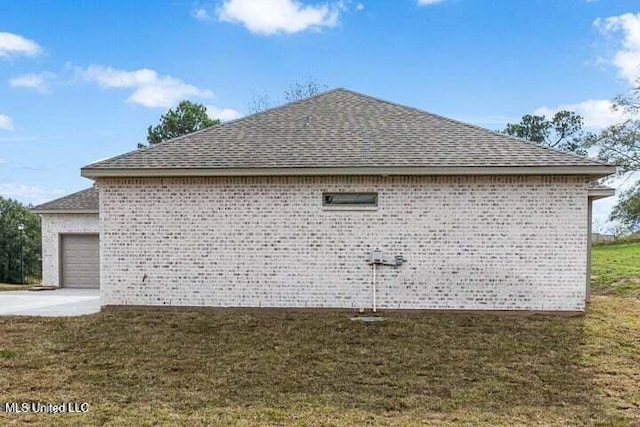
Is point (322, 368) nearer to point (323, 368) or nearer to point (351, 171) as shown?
point (323, 368)

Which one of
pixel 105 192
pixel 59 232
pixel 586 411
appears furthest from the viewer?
pixel 59 232

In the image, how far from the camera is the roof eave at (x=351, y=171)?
9664 mm

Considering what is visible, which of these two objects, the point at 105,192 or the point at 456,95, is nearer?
the point at 105,192

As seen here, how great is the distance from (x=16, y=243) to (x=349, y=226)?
1257 inches

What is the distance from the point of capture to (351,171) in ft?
32.7

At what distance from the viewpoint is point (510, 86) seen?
22016 millimetres

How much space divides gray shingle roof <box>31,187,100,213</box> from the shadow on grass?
817 cm

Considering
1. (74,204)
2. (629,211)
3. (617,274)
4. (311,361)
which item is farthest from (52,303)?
(629,211)

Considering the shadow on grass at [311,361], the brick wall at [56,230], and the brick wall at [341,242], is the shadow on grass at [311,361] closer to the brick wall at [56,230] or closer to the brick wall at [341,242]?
the brick wall at [341,242]

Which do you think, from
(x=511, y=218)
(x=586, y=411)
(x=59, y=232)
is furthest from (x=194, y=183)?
(x=59, y=232)

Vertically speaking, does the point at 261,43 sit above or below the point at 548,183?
above

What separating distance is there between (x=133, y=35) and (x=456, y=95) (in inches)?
527

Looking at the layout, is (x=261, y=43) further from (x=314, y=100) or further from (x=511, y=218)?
(x=511, y=218)

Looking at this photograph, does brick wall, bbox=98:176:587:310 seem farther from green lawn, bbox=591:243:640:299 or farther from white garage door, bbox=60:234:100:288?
white garage door, bbox=60:234:100:288
